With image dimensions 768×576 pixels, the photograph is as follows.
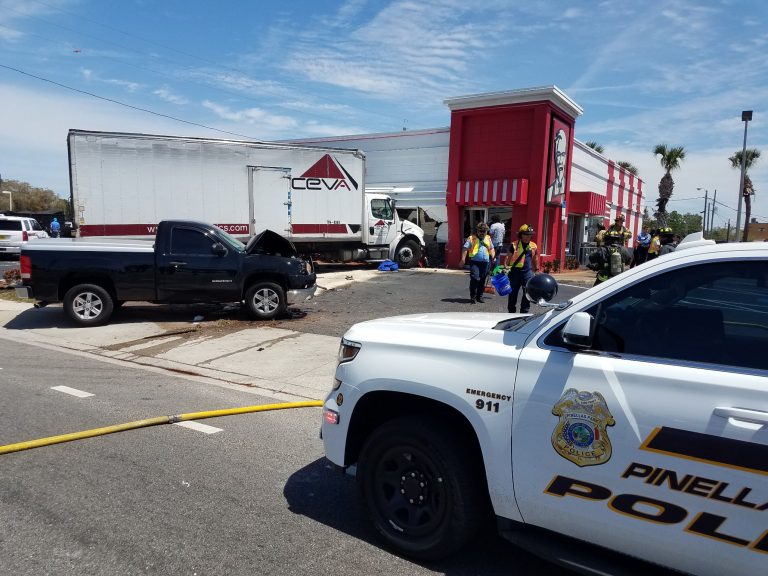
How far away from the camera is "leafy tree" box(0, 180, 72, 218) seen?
62.2 metres

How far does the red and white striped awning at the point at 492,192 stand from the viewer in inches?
753

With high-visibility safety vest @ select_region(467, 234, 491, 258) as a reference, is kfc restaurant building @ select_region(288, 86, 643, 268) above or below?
above

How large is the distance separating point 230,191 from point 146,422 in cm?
1106

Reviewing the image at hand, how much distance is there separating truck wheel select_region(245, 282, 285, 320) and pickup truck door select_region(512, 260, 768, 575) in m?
8.14

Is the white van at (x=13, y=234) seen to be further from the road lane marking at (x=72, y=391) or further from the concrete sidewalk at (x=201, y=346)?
the road lane marking at (x=72, y=391)

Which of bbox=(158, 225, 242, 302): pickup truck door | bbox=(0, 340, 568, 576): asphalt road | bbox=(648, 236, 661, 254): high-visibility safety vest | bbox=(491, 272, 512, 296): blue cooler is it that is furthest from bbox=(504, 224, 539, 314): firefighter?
bbox=(0, 340, 568, 576): asphalt road

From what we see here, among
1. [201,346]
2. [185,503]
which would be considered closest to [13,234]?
[201,346]

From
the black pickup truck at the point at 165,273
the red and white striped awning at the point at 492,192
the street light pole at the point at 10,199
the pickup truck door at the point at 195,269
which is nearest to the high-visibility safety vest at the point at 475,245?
the black pickup truck at the point at 165,273

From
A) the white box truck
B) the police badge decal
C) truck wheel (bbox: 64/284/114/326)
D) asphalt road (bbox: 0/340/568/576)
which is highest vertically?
the white box truck

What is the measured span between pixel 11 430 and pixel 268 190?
11729 millimetres

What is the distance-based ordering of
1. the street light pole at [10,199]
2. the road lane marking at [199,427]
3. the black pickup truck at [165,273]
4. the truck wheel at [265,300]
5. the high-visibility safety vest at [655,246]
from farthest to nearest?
the street light pole at [10,199] → the high-visibility safety vest at [655,246] → the truck wheel at [265,300] → the black pickup truck at [165,273] → the road lane marking at [199,427]

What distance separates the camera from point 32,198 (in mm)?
63438

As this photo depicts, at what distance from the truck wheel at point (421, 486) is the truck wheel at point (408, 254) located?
54.6 ft

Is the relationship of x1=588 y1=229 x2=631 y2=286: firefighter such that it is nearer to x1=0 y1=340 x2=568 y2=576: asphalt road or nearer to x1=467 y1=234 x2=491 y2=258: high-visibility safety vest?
x1=467 y1=234 x2=491 y2=258: high-visibility safety vest
